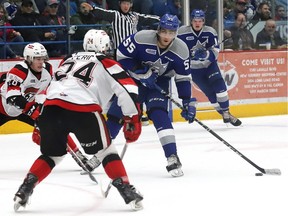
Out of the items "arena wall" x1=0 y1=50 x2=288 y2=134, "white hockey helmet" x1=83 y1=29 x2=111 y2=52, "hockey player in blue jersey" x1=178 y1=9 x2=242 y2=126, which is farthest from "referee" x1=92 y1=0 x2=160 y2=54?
"white hockey helmet" x1=83 y1=29 x2=111 y2=52

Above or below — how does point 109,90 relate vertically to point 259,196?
above

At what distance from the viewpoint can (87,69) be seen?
15.7ft

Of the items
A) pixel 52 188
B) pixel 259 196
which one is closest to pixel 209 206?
pixel 259 196

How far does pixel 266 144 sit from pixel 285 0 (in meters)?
3.86

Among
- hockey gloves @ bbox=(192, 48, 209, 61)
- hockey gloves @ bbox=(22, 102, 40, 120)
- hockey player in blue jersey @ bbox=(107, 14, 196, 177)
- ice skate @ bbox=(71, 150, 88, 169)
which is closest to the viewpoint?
ice skate @ bbox=(71, 150, 88, 169)

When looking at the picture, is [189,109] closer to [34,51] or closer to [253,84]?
[34,51]

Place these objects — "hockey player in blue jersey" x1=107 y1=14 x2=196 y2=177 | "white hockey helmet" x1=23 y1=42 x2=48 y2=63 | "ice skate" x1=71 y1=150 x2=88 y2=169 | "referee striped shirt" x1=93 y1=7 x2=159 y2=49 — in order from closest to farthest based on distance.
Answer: "ice skate" x1=71 y1=150 x2=88 y2=169
"hockey player in blue jersey" x1=107 y1=14 x2=196 y2=177
"white hockey helmet" x1=23 y1=42 x2=48 y2=63
"referee striped shirt" x1=93 y1=7 x2=159 y2=49

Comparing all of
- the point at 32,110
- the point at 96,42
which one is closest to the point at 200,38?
the point at 32,110

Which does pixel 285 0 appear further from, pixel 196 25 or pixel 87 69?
pixel 87 69

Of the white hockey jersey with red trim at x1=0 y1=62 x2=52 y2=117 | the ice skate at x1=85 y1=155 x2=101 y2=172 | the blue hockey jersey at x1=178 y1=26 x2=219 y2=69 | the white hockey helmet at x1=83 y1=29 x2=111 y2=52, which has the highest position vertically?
the white hockey helmet at x1=83 y1=29 x2=111 y2=52

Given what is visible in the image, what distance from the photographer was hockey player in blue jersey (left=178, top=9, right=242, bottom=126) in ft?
29.4

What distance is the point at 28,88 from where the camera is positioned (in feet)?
21.9

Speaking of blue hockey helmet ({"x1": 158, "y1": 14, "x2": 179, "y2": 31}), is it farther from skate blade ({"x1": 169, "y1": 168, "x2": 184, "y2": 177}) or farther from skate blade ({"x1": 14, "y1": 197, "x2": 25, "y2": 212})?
skate blade ({"x1": 14, "y1": 197, "x2": 25, "y2": 212})

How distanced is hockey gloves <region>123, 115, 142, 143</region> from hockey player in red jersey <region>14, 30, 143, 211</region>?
0.08 feet
